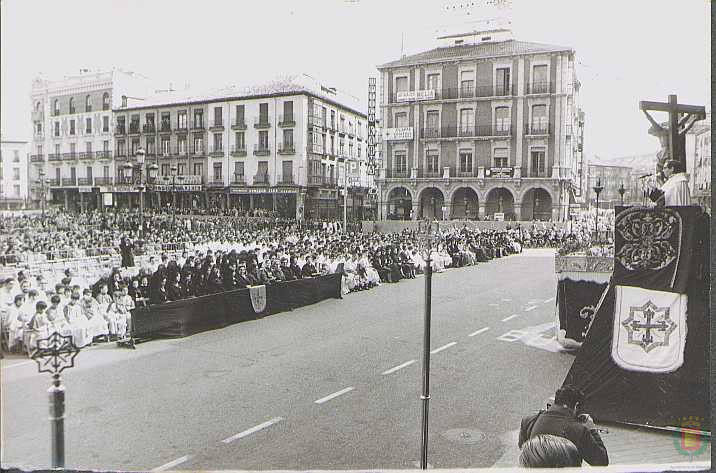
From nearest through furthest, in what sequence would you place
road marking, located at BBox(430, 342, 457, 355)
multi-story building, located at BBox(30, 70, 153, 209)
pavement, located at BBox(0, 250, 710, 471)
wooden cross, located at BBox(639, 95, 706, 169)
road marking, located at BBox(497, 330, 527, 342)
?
1. pavement, located at BBox(0, 250, 710, 471)
2. wooden cross, located at BBox(639, 95, 706, 169)
3. multi-story building, located at BBox(30, 70, 153, 209)
4. road marking, located at BBox(430, 342, 457, 355)
5. road marking, located at BBox(497, 330, 527, 342)

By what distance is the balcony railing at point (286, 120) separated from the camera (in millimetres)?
5816

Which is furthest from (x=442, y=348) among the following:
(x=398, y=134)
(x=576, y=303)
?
(x=398, y=134)

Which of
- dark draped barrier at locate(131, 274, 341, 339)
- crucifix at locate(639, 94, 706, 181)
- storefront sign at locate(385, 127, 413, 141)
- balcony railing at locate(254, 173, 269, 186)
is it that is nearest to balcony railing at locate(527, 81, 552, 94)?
crucifix at locate(639, 94, 706, 181)

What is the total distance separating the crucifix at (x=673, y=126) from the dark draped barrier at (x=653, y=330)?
437 mm

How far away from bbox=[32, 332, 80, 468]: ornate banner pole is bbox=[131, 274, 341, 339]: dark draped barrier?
7.63 ft

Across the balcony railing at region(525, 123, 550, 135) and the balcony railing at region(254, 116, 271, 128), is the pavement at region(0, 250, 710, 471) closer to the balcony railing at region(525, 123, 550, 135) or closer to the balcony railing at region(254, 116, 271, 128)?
the balcony railing at region(525, 123, 550, 135)

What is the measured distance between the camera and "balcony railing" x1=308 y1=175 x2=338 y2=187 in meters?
5.89

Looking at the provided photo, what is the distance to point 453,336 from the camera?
21.6ft

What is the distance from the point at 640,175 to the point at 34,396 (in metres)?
5.01

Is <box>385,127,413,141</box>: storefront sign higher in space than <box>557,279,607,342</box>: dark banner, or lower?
higher

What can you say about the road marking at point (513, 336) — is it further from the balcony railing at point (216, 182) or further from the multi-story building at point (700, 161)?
the balcony railing at point (216, 182)

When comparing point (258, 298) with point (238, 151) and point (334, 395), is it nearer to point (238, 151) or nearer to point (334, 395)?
point (238, 151)

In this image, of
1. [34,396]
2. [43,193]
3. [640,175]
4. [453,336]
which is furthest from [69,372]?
[640,175]

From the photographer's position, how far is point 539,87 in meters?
5.35
